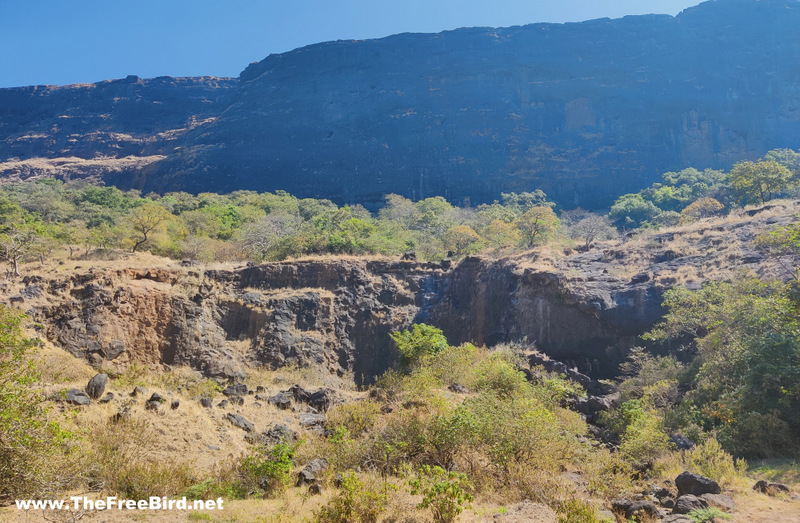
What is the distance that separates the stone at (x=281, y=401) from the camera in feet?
47.9

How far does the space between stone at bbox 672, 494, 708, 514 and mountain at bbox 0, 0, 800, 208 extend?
2301 inches

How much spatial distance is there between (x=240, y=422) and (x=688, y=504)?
1000 cm

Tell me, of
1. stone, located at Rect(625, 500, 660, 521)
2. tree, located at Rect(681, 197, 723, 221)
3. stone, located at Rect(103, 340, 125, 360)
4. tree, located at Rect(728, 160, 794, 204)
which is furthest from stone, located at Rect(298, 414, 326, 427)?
tree, located at Rect(681, 197, 723, 221)

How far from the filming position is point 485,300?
23828 millimetres

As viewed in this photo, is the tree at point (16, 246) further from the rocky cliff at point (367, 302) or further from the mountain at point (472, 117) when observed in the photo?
the mountain at point (472, 117)

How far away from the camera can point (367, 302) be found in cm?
2372

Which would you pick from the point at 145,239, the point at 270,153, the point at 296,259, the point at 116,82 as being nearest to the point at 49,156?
the point at 116,82

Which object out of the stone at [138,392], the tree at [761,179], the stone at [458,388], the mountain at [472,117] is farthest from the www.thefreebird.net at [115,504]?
the mountain at [472,117]

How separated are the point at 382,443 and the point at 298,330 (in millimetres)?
12779

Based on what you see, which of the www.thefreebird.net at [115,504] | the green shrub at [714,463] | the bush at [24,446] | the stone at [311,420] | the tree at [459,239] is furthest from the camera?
the tree at [459,239]

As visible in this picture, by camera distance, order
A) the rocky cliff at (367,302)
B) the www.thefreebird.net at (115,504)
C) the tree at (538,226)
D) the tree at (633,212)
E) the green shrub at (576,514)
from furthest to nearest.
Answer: the tree at (633,212), the tree at (538,226), the rocky cliff at (367,302), the green shrub at (576,514), the www.thefreebird.net at (115,504)

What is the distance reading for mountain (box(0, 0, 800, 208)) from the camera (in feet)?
216

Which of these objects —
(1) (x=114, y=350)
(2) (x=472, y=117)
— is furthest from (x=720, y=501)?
(2) (x=472, y=117)

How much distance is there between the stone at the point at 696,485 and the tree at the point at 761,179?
1089 inches
